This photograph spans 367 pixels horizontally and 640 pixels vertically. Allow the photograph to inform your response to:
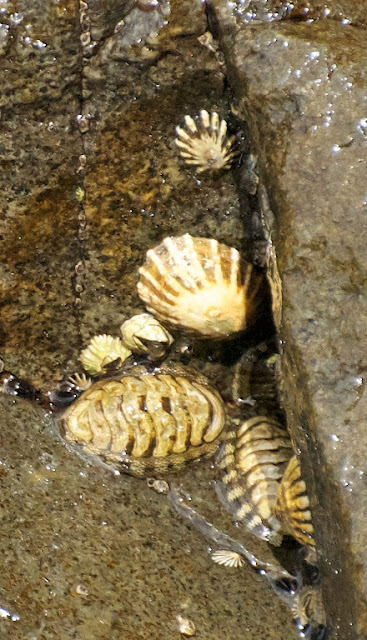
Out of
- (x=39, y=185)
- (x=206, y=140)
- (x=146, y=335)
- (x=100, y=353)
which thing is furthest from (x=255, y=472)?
(x=39, y=185)

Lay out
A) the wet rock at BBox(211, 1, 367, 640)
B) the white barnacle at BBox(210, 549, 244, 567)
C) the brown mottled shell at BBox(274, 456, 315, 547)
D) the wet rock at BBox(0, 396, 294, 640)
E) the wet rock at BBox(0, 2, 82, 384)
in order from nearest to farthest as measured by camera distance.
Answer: the wet rock at BBox(211, 1, 367, 640)
the wet rock at BBox(0, 396, 294, 640)
the wet rock at BBox(0, 2, 82, 384)
the brown mottled shell at BBox(274, 456, 315, 547)
the white barnacle at BBox(210, 549, 244, 567)

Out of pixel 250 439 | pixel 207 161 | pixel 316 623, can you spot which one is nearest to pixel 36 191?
pixel 207 161

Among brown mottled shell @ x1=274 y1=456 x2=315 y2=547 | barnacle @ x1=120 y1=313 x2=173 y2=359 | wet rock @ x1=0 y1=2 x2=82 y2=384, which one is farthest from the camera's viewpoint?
barnacle @ x1=120 y1=313 x2=173 y2=359

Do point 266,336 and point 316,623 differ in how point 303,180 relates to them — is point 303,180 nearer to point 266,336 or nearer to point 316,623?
point 266,336

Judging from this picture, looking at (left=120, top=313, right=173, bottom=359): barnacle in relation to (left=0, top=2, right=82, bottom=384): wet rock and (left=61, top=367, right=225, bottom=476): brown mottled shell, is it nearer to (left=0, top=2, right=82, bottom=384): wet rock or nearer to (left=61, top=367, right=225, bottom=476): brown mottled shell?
(left=61, top=367, right=225, bottom=476): brown mottled shell

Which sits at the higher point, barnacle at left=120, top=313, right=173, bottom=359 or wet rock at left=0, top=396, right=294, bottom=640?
barnacle at left=120, top=313, right=173, bottom=359

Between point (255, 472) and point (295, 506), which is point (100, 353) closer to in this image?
point (255, 472)

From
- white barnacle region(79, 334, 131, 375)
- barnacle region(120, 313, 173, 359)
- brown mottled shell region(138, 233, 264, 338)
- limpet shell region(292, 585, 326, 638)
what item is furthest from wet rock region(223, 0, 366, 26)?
limpet shell region(292, 585, 326, 638)

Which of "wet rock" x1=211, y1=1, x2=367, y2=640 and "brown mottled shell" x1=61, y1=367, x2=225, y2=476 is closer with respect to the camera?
"wet rock" x1=211, y1=1, x2=367, y2=640
